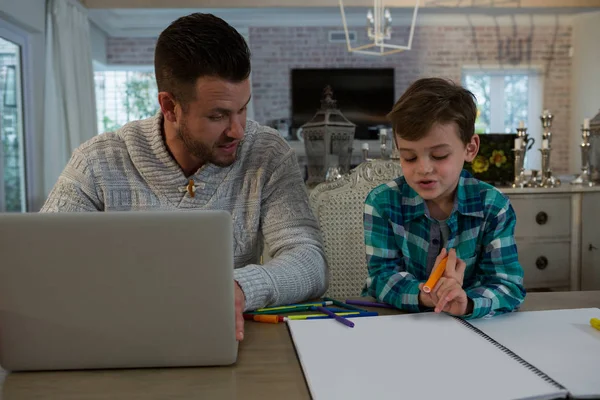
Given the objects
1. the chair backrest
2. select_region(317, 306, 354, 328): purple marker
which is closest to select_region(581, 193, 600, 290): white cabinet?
the chair backrest

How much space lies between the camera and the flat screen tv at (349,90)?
777 cm

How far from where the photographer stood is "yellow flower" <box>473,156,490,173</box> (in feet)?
8.82

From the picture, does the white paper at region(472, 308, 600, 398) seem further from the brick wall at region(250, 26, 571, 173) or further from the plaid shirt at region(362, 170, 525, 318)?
the brick wall at region(250, 26, 571, 173)

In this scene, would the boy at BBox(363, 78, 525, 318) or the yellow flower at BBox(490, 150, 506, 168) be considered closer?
the boy at BBox(363, 78, 525, 318)

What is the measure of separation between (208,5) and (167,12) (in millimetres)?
1677

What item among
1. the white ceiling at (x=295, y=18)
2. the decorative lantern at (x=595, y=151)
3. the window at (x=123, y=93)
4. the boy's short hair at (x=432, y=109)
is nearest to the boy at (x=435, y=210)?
the boy's short hair at (x=432, y=109)

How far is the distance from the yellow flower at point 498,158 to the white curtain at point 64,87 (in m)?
3.70

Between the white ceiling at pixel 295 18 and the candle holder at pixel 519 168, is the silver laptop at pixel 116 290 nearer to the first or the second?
the candle holder at pixel 519 168

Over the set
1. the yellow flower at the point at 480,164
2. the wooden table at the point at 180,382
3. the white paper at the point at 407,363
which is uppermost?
the yellow flower at the point at 480,164

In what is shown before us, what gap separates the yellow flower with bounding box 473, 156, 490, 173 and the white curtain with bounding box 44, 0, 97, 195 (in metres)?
3.64

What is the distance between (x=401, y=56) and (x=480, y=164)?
541 centimetres

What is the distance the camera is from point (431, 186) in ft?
3.62

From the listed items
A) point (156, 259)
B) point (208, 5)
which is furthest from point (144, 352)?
point (208, 5)

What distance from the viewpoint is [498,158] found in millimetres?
2699
